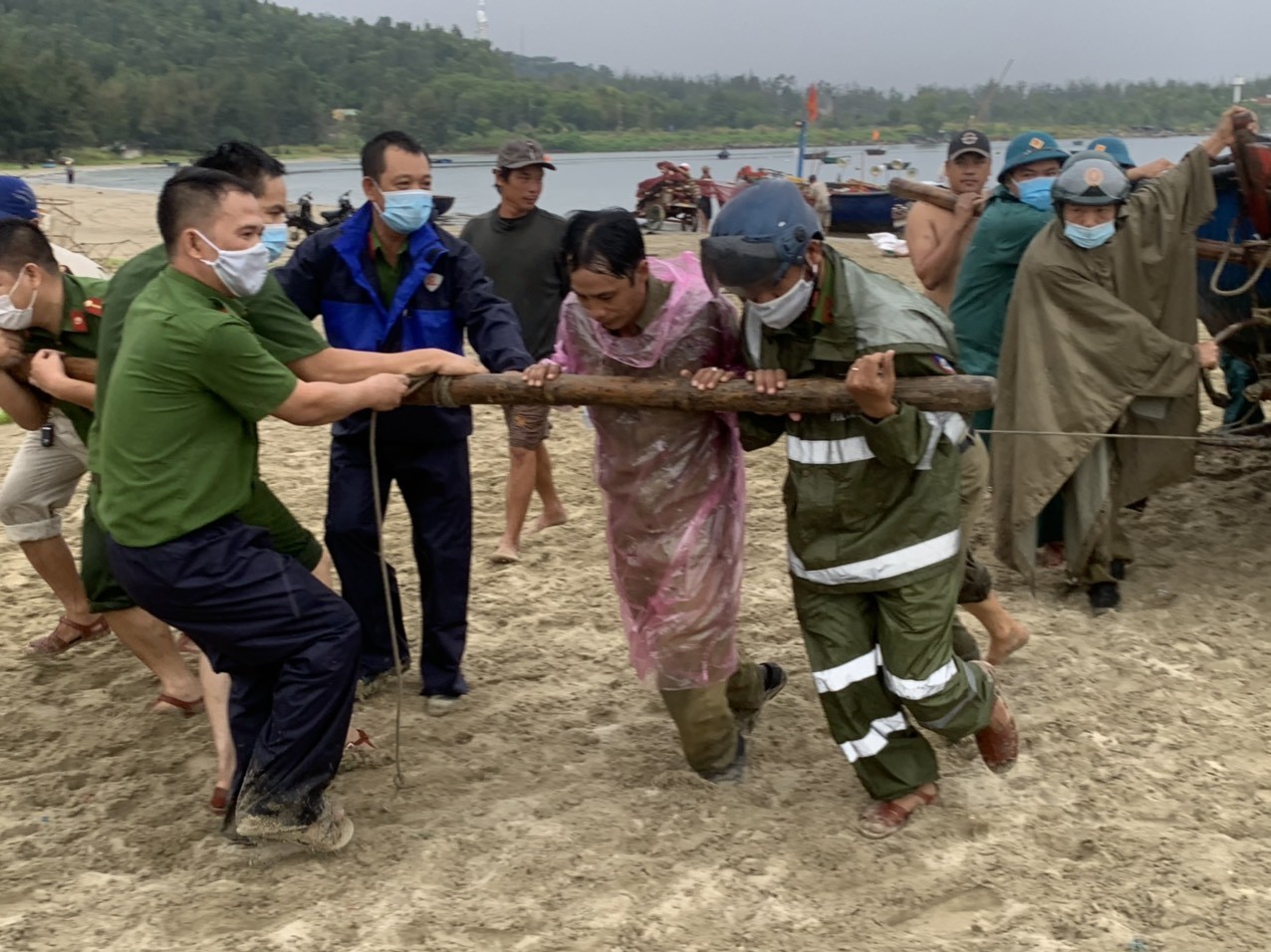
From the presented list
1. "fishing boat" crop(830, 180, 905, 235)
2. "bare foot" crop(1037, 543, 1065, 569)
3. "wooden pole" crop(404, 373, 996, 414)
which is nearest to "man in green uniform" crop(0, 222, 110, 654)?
"wooden pole" crop(404, 373, 996, 414)

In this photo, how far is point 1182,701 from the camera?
4.02m

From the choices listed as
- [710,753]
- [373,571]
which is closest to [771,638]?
[710,753]

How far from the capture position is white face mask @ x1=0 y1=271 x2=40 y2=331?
3.79 meters

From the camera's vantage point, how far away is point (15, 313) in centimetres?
381

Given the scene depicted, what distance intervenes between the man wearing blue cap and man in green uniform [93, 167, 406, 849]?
289cm

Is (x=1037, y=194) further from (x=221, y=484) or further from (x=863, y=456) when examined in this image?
(x=221, y=484)

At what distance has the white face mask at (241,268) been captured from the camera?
9.71 ft

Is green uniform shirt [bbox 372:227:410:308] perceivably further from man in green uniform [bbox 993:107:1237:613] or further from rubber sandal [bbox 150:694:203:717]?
man in green uniform [bbox 993:107:1237:613]

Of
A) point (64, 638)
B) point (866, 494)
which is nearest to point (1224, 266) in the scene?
point (866, 494)

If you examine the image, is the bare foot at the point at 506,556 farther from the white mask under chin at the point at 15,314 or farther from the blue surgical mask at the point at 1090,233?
the blue surgical mask at the point at 1090,233

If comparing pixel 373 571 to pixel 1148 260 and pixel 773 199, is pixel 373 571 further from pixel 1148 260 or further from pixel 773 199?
pixel 1148 260

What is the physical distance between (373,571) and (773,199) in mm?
1984

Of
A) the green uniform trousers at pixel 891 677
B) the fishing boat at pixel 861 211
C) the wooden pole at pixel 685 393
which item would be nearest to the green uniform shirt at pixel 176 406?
the wooden pole at pixel 685 393

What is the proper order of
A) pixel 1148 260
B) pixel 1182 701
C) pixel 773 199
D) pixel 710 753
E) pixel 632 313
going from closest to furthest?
pixel 773 199 < pixel 632 313 < pixel 710 753 < pixel 1182 701 < pixel 1148 260
